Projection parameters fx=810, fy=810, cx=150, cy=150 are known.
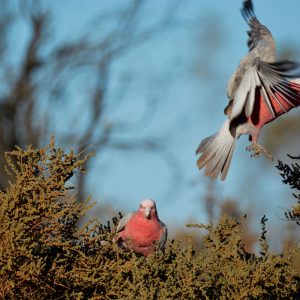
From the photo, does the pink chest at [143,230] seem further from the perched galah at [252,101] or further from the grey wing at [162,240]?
the perched galah at [252,101]

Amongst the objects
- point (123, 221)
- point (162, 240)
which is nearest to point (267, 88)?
point (162, 240)

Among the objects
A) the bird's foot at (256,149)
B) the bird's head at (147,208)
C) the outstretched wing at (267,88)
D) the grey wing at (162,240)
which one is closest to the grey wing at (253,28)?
the outstretched wing at (267,88)

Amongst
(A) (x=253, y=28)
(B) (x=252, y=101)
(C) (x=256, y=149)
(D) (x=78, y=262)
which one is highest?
(A) (x=253, y=28)

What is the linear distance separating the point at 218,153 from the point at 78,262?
2.91m

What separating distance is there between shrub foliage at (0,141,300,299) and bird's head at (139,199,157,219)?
1.68m

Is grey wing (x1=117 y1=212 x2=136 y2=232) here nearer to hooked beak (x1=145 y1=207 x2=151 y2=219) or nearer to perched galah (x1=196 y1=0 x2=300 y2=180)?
hooked beak (x1=145 y1=207 x2=151 y2=219)

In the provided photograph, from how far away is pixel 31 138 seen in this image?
22.1 m

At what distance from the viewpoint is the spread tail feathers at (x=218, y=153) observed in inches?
288

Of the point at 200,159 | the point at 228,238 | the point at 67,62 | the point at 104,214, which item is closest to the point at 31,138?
the point at 67,62

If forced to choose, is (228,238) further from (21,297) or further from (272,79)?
(272,79)

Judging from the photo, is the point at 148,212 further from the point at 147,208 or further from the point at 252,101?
the point at 252,101

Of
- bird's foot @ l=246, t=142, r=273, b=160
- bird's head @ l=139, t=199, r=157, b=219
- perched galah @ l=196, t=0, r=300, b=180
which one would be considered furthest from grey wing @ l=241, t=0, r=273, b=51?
bird's head @ l=139, t=199, r=157, b=219

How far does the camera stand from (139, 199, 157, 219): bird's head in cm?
669

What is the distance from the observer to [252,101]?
6535mm
